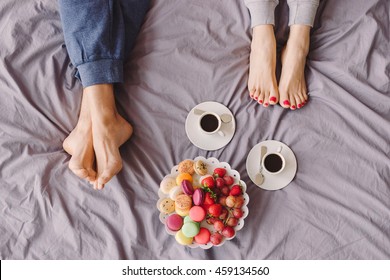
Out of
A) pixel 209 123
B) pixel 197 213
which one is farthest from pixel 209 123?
pixel 197 213

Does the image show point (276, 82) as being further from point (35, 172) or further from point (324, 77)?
point (35, 172)

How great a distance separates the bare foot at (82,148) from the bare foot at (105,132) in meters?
0.01

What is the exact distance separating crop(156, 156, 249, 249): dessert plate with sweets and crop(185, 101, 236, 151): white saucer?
6 cm

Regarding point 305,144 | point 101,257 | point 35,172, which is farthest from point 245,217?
point 35,172

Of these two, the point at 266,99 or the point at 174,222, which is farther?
the point at 266,99

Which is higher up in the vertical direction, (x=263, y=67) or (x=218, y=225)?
(x=263, y=67)

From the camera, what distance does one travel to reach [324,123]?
0.92m

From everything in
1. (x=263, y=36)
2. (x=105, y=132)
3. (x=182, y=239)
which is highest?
(x=263, y=36)

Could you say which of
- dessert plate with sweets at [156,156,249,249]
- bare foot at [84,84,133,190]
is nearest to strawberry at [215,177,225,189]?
dessert plate with sweets at [156,156,249,249]

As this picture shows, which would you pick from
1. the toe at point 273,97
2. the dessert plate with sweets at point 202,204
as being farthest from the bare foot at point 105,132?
the toe at point 273,97

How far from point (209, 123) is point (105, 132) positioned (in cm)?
23

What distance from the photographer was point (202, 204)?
0.82m

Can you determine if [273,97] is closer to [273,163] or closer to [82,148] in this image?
[273,163]
